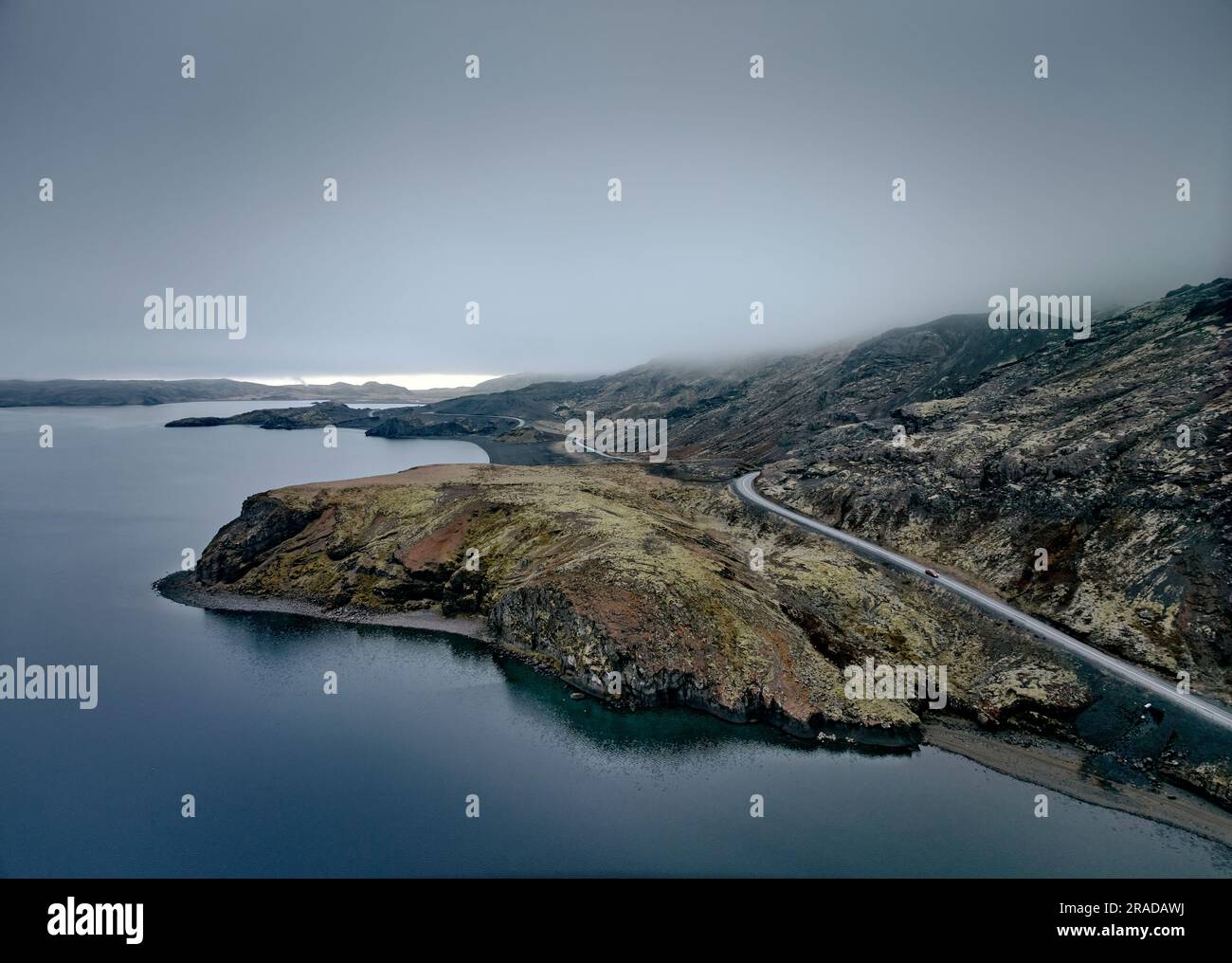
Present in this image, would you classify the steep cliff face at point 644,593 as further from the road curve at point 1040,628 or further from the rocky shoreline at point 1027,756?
the road curve at point 1040,628

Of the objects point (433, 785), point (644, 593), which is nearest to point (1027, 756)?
point (644, 593)

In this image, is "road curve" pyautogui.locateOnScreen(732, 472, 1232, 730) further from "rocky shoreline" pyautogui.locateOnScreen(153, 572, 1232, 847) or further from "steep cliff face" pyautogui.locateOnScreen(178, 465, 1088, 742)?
"rocky shoreline" pyautogui.locateOnScreen(153, 572, 1232, 847)

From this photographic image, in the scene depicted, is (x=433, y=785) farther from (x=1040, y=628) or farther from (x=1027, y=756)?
(x=1040, y=628)

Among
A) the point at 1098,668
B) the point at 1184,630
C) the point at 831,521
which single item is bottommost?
the point at 1098,668

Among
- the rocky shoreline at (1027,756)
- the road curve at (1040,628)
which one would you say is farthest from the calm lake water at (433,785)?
the road curve at (1040,628)
